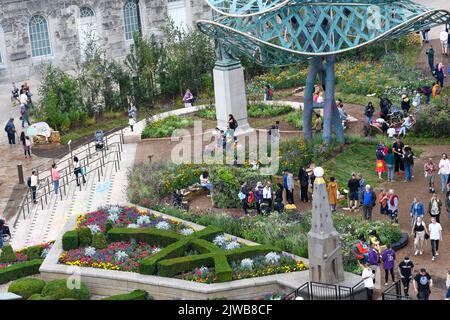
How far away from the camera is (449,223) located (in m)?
38.3

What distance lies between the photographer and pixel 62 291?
35031 millimetres

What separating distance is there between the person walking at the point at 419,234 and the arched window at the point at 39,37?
3143 centimetres

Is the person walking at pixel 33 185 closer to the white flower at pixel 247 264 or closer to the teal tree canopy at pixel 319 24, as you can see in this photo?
the teal tree canopy at pixel 319 24

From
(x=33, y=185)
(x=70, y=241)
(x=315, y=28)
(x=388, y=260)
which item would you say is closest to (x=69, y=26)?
(x=33, y=185)

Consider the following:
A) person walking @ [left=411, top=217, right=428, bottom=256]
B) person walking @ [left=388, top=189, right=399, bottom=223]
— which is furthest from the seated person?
person walking @ [left=411, top=217, right=428, bottom=256]

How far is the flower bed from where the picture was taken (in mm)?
35094

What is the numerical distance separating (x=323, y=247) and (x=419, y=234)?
4214 millimetres

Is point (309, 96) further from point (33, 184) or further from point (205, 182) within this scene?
point (33, 184)

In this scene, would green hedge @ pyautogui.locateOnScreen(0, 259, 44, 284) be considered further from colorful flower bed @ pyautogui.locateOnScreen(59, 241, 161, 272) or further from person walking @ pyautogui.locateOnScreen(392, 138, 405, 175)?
person walking @ pyautogui.locateOnScreen(392, 138, 405, 175)

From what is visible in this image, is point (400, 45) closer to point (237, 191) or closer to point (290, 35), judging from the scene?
point (290, 35)
